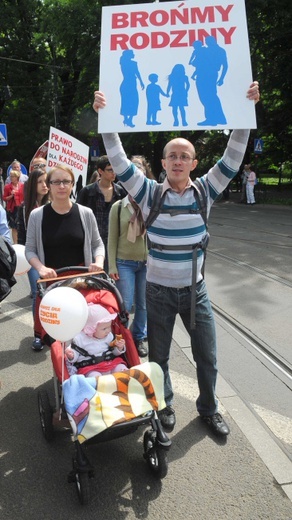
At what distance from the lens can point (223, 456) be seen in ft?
10.1

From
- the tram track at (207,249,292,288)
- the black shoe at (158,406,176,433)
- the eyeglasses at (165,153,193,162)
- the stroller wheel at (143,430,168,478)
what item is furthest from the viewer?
the tram track at (207,249,292,288)

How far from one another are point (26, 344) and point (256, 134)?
66.6 ft

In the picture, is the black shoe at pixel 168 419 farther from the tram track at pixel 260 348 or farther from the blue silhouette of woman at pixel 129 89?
the blue silhouette of woman at pixel 129 89

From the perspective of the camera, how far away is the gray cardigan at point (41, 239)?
12.8ft

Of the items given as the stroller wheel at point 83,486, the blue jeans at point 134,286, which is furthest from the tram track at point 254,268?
the stroller wheel at point 83,486

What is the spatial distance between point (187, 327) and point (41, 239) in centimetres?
142

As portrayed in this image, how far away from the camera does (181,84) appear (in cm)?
306

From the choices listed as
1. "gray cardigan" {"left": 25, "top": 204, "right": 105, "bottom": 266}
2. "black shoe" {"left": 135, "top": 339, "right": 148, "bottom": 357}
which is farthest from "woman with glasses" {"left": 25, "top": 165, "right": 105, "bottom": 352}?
"black shoe" {"left": 135, "top": 339, "right": 148, "bottom": 357}

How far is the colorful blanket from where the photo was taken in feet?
8.59

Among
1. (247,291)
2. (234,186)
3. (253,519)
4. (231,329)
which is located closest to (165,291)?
(253,519)

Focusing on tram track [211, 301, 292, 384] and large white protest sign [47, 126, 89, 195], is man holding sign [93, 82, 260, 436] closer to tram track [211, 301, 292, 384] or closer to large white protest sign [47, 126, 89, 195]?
tram track [211, 301, 292, 384]

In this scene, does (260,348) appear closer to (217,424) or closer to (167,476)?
(217,424)

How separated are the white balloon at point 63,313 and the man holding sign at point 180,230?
53cm

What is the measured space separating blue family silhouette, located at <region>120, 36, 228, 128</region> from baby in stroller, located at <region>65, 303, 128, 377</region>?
4.14 ft
